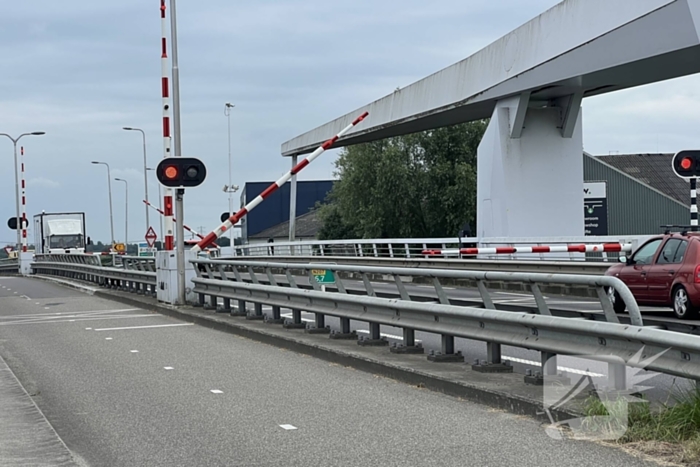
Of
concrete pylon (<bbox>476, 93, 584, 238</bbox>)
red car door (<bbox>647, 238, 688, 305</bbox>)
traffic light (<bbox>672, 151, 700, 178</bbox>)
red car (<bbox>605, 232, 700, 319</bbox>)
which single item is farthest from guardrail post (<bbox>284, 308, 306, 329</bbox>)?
concrete pylon (<bbox>476, 93, 584, 238</bbox>)

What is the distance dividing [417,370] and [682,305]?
5.66 metres

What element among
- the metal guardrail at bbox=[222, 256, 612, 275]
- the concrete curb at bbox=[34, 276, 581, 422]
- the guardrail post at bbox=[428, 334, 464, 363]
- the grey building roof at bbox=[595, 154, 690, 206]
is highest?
the grey building roof at bbox=[595, 154, 690, 206]

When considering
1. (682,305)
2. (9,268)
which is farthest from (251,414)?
(9,268)

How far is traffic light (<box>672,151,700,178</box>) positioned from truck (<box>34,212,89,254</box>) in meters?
51.2

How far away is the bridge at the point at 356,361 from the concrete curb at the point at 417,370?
0.03 m

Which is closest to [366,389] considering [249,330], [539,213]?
[249,330]

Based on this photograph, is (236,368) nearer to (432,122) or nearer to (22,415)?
(22,415)

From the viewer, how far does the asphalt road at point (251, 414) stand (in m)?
6.90

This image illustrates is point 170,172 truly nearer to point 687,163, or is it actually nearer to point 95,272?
point 687,163

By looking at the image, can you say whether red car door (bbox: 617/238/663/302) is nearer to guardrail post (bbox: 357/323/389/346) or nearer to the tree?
guardrail post (bbox: 357/323/389/346)

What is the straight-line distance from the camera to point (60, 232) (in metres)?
65.1

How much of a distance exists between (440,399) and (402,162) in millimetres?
52782

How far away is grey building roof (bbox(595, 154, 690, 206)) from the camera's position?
2793 inches

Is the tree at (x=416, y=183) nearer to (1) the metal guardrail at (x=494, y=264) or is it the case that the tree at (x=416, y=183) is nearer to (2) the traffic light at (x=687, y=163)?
(1) the metal guardrail at (x=494, y=264)
